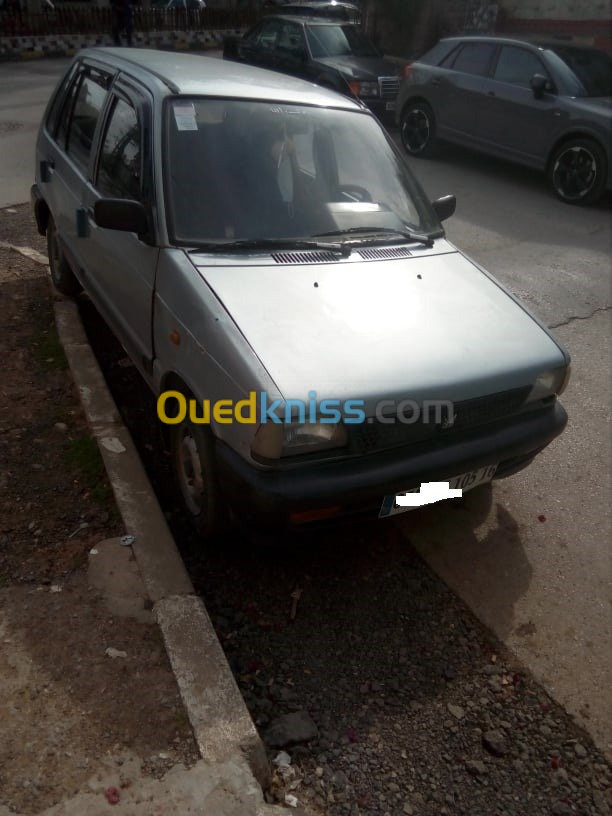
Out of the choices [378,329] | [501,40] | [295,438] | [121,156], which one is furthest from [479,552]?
[501,40]

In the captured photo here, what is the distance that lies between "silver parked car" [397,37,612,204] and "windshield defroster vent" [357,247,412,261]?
6.09 m

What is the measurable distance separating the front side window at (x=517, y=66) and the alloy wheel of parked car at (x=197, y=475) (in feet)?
26.3

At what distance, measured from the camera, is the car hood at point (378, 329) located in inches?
106

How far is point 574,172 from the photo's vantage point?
8.77m

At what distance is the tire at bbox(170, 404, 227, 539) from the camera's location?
2.93 meters

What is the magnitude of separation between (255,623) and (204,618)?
33 cm

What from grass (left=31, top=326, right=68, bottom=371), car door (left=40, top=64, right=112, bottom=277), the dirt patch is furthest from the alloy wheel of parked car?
car door (left=40, top=64, right=112, bottom=277)

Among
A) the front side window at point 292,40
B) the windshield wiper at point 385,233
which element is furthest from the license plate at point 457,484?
the front side window at point 292,40

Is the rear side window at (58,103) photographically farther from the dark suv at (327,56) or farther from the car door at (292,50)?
the car door at (292,50)

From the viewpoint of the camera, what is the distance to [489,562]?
339cm

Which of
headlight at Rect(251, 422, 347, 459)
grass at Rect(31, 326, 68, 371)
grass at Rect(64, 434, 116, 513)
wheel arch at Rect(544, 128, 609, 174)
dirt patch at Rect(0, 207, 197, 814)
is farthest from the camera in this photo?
wheel arch at Rect(544, 128, 609, 174)

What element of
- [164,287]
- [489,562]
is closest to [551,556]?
[489,562]

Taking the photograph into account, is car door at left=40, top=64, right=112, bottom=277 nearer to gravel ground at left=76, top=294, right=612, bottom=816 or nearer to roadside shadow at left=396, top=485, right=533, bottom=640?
gravel ground at left=76, top=294, right=612, bottom=816

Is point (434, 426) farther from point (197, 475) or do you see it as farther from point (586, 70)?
point (586, 70)
